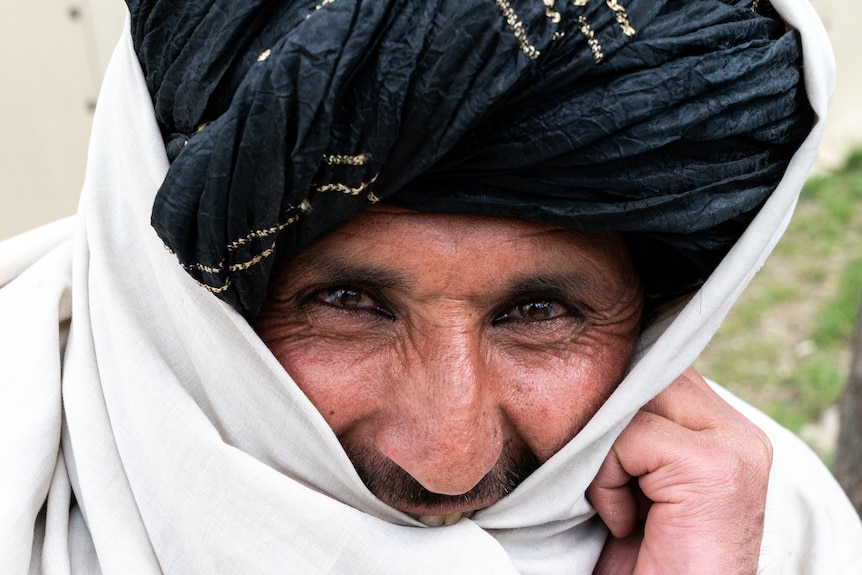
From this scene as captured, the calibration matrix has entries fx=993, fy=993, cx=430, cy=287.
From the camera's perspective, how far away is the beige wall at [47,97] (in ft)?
17.0

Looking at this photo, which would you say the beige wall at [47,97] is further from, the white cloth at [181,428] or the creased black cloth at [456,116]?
the creased black cloth at [456,116]

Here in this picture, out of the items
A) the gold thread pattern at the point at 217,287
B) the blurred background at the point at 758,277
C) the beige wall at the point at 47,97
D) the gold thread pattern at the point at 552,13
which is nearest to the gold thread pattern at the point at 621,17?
the gold thread pattern at the point at 552,13

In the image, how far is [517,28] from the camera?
145cm

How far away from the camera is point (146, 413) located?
1812mm

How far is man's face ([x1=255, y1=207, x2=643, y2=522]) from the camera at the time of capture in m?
Answer: 1.69

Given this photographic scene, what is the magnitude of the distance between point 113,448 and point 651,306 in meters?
1.13

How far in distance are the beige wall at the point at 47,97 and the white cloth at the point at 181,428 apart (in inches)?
142

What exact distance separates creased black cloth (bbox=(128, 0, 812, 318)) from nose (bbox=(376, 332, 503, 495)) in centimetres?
27

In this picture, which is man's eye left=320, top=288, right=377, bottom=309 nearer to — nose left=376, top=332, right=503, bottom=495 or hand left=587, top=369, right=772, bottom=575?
nose left=376, top=332, right=503, bottom=495

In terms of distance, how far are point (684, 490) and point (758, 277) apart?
17.7 feet

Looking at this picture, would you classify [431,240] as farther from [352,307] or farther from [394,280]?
[352,307]

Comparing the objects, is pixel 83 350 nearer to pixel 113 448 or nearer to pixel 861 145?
pixel 113 448

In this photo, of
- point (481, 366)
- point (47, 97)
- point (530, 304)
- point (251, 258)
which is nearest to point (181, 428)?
point (251, 258)

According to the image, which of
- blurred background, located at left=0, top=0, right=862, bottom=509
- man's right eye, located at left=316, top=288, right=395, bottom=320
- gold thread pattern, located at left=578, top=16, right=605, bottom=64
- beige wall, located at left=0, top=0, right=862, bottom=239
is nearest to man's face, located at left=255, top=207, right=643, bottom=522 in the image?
man's right eye, located at left=316, top=288, right=395, bottom=320
